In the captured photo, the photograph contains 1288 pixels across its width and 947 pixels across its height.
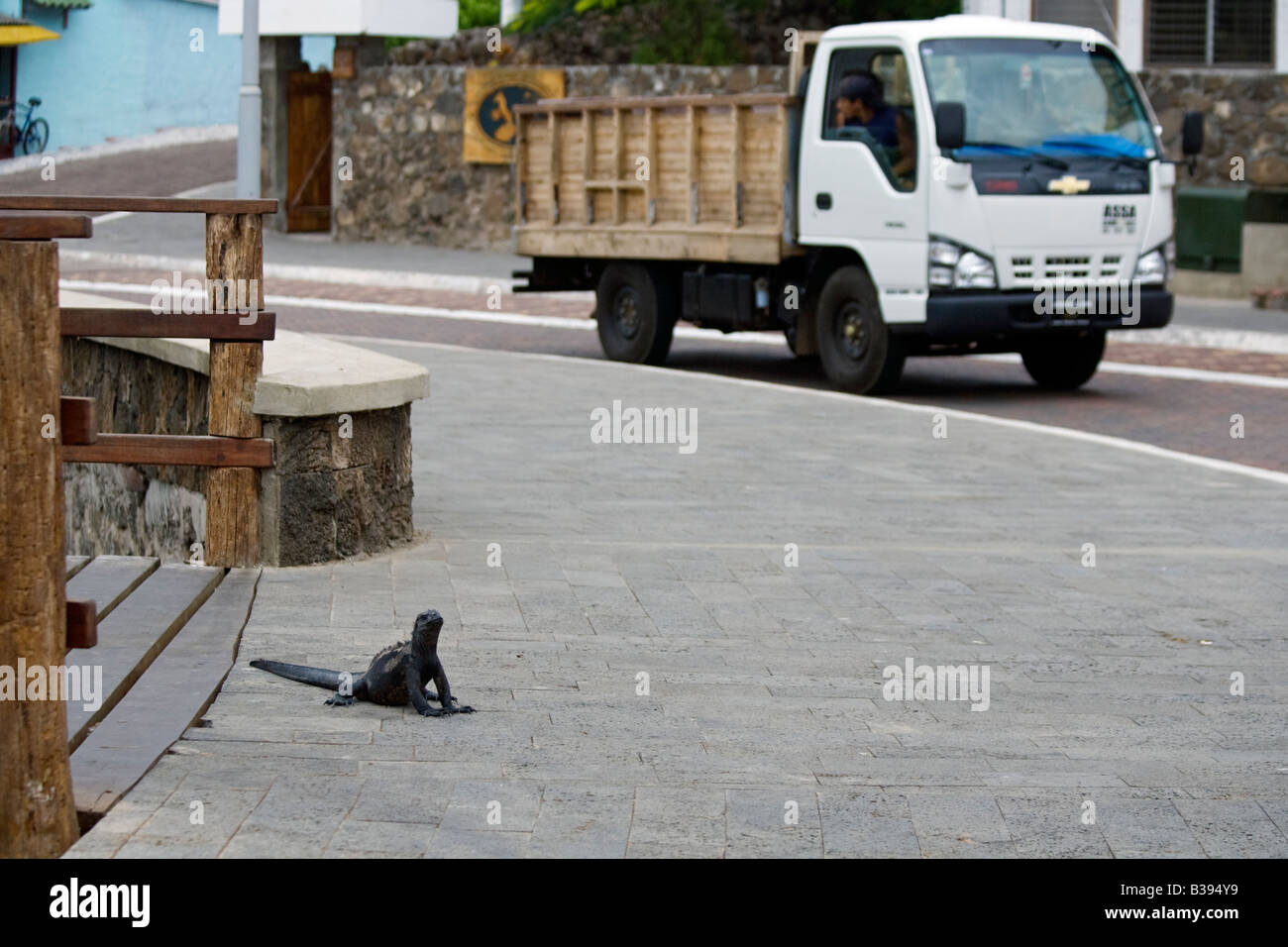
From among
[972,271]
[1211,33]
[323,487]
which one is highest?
[1211,33]

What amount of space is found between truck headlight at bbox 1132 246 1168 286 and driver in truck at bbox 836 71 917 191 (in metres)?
1.81

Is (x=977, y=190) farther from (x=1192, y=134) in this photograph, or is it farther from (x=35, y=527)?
(x=35, y=527)

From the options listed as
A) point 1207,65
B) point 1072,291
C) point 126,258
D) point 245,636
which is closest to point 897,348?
point 1072,291

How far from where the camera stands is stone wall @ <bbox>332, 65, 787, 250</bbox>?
28.7 meters

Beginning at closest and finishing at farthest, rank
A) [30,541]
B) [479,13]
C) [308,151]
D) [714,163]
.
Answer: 1. [30,541]
2. [714,163]
3. [308,151]
4. [479,13]

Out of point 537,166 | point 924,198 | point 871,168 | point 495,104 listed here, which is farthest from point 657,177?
point 495,104

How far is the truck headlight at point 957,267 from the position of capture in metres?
13.8

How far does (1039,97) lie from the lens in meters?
14.3

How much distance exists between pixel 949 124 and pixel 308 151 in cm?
1939

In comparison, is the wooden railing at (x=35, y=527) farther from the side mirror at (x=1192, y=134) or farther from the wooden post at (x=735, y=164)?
the side mirror at (x=1192, y=134)

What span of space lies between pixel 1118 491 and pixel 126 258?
19110 millimetres
